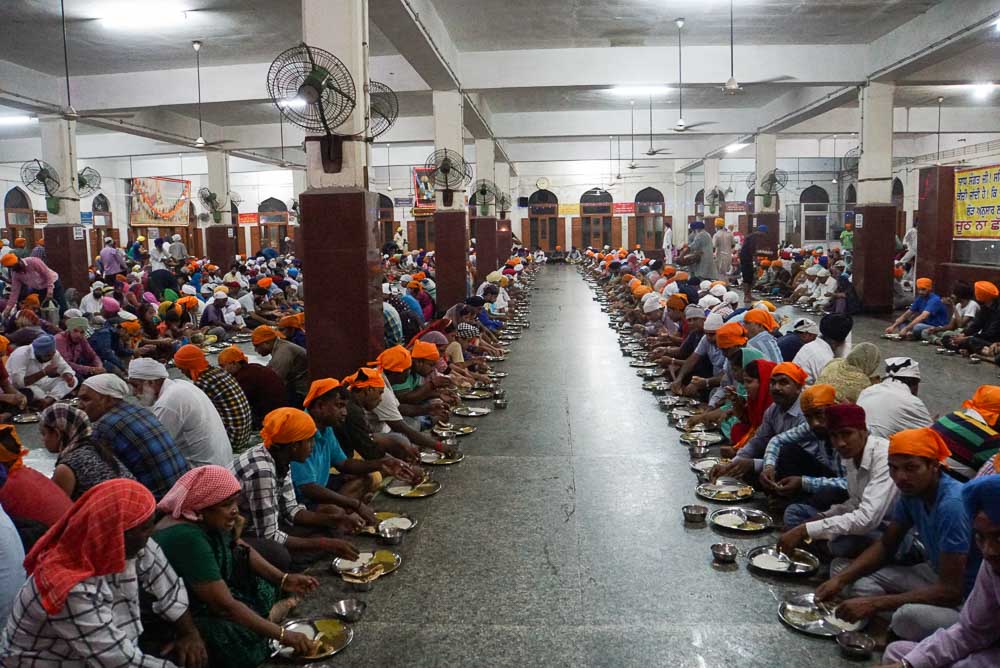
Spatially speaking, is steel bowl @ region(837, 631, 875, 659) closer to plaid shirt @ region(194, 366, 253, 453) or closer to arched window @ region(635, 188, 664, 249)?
plaid shirt @ region(194, 366, 253, 453)

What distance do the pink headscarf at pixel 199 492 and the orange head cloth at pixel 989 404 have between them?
3.27m

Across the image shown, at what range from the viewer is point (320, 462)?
3.98m

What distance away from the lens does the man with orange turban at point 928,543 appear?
270 cm

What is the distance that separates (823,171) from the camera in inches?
A: 1148

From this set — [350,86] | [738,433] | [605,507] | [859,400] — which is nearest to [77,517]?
[605,507]

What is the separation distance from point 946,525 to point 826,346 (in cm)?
274

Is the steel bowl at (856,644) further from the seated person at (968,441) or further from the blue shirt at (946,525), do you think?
the seated person at (968,441)

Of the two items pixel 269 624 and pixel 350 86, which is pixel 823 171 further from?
pixel 269 624

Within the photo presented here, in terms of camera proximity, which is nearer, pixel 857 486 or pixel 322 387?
pixel 857 486

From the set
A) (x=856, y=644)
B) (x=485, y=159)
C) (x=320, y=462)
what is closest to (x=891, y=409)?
(x=856, y=644)

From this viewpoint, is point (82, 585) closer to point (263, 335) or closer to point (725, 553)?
point (725, 553)

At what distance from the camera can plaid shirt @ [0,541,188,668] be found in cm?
216

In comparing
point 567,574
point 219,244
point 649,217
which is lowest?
point 567,574

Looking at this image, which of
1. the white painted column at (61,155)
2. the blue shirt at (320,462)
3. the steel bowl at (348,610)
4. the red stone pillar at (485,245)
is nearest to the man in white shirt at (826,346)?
the blue shirt at (320,462)
